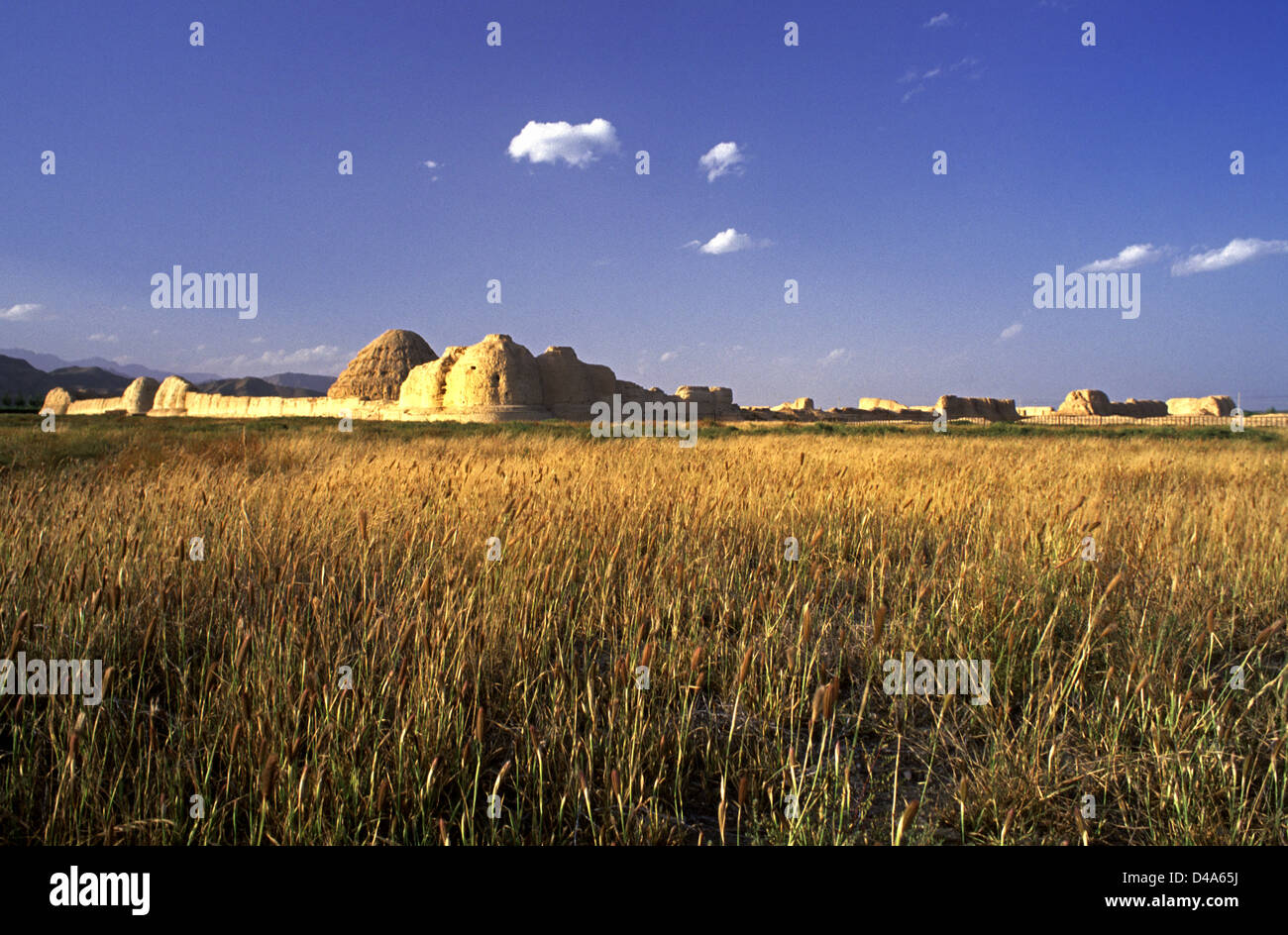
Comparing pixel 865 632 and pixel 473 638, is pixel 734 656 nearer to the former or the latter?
pixel 865 632

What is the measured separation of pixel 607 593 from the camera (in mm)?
2771

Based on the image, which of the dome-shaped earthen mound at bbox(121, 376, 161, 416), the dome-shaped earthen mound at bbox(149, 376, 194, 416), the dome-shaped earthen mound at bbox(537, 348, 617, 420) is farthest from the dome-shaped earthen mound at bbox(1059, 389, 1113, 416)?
the dome-shaped earthen mound at bbox(121, 376, 161, 416)

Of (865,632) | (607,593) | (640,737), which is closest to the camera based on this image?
(640,737)

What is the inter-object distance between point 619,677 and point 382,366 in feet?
240

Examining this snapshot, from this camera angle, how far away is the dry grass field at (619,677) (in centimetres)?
152

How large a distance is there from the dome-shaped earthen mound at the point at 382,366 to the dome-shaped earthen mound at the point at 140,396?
19.9 metres

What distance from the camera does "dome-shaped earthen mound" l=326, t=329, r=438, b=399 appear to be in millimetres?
65875

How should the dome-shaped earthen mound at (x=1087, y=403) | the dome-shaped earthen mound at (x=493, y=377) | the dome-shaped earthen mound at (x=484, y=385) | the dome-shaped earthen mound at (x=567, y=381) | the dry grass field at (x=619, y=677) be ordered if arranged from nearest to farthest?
the dry grass field at (x=619, y=677), the dome-shaped earthen mound at (x=484, y=385), the dome-shaped earthen mound at (x=493, y=377), the dome-shaped earthen mound at (x=567, y=381), the dome-shaped earthen mound at (x=1087, y=403)

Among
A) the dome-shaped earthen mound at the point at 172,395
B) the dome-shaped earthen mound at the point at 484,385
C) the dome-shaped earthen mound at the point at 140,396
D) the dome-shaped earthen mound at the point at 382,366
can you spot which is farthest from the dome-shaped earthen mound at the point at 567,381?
the dome-shaped earthen mound at the point at 140,396

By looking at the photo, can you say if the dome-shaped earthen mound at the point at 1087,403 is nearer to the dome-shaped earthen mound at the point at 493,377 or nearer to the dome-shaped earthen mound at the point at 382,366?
the dome-shaped earthen mound at the point at 493,377

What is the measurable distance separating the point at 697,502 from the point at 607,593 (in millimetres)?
1691

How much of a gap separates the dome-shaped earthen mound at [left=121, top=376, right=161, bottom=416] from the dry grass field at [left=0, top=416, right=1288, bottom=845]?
264ft

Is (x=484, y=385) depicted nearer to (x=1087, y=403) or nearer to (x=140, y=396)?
(x=140, y=396)
